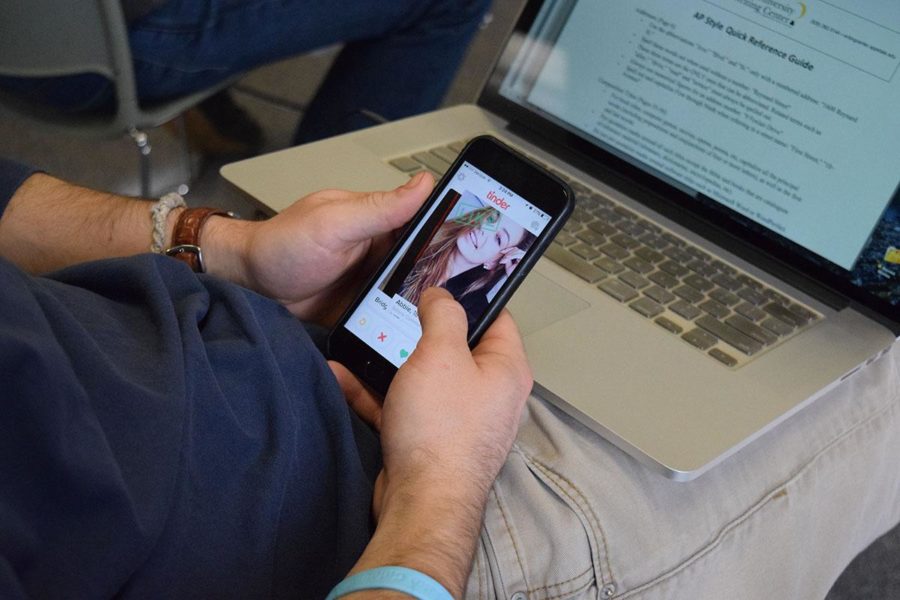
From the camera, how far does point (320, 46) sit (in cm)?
131

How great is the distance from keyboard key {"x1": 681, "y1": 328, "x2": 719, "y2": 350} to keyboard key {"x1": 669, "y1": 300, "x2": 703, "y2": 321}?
20 millimetres

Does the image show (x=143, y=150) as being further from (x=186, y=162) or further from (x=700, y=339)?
(x=700, y=339)

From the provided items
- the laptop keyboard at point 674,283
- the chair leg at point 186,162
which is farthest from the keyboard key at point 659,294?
the chair leg at point 186,162

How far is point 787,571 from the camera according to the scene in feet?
2.42

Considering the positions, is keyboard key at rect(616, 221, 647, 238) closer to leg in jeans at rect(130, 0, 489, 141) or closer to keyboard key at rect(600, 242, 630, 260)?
keyboard key at rect(600, 242, 630, 260)

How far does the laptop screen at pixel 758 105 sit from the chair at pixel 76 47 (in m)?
0.44

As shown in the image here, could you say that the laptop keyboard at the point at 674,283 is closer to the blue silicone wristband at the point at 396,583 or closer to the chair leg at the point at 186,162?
the blue silicone wristband at the point at 396,583

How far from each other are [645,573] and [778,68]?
1.41 ft

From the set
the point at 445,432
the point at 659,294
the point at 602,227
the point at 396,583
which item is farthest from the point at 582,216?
the point at 396,583

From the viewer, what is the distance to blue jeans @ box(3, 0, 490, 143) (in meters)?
1.12

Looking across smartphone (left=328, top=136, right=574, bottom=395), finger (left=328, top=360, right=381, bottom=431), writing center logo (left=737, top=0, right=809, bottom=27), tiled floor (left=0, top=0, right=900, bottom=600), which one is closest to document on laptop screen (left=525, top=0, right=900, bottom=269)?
writing center logo (left=737, top=0, right=809, bottom=27)

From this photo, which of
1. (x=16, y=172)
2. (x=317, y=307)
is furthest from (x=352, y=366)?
(x=16, y=172)

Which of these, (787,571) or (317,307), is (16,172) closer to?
(317,307)

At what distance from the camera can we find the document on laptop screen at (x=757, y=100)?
77cm
